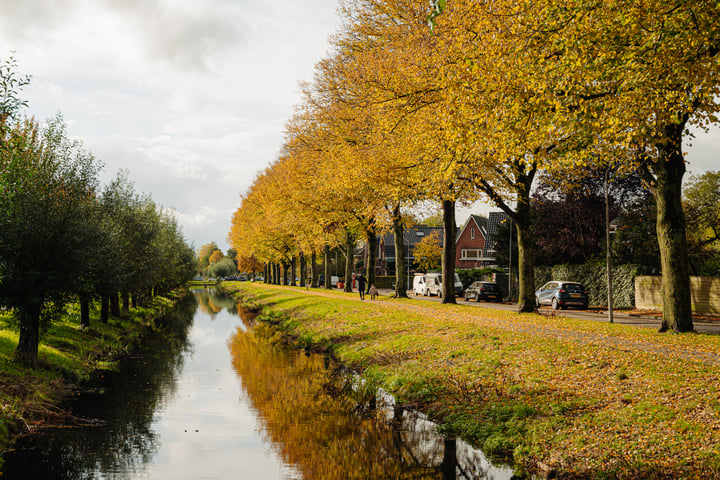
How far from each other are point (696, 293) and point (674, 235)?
1713 centimetres

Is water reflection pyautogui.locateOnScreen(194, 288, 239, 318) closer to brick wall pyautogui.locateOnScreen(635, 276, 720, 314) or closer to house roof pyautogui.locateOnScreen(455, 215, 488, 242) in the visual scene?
brick wall pyautogui.locateOnScreen(635, 276, 720, 314)

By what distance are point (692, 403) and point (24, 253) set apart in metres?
14.5

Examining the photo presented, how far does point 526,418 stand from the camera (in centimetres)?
983

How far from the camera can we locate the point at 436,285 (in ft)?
164

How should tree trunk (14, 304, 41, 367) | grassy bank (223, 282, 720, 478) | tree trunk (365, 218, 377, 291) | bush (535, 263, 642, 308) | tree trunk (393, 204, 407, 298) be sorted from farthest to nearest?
tree trunk (365, 218, 377, 291)
bush (535, 263, 642, 308)
tree trunk (393, 204, 407, 298)
tree trunk (14, 304, 41, 367)
grassy bank (223, 282, 720, 478)

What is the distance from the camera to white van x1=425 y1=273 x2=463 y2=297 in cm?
4941

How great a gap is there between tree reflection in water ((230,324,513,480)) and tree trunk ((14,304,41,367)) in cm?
549

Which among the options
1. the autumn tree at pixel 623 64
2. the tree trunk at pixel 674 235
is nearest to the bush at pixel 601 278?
the tree trunk at pixel 674 235

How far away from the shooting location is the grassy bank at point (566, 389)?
7840 mm

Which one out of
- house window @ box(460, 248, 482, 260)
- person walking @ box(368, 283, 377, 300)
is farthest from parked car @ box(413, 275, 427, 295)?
house window @ box(460, 248, 482, 260)

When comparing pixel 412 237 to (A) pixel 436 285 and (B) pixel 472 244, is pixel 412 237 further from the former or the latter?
(A) pixel 436 285

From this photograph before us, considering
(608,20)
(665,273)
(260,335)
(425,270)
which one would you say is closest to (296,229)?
(260,335)

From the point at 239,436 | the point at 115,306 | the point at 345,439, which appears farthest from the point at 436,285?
the point at 345,439

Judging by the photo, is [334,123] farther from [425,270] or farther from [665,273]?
[425,270]
